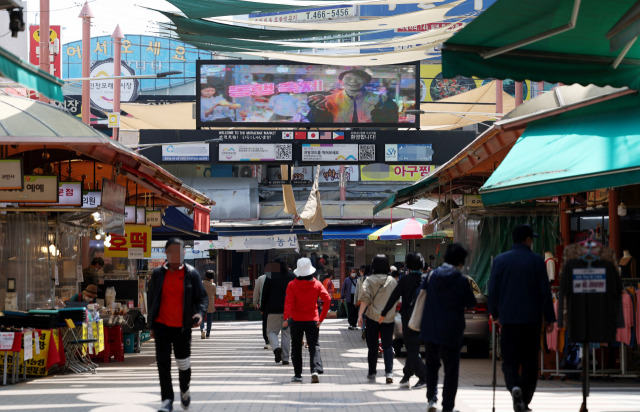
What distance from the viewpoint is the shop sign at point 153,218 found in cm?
2286

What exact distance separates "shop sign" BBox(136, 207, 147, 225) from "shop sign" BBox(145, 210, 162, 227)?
13cm

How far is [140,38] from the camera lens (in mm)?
62938

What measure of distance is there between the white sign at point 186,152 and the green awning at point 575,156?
16.3 metres

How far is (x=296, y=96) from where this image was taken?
2875cm

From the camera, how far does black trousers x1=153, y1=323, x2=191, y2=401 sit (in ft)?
33.4

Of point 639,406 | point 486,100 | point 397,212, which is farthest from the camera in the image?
point 397,212

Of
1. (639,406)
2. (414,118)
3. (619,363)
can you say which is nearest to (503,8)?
(639,406)

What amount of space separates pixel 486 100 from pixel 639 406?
91.0 feet

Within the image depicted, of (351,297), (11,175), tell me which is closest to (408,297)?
(11,175)

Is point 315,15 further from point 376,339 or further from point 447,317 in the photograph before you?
point 447,317

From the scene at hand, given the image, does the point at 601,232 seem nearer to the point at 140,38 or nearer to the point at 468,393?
the point at 468,393

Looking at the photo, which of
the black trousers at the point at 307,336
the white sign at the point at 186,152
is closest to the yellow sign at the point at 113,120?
the white sign at the point at 186,152

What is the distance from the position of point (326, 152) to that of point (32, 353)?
14.5 meters

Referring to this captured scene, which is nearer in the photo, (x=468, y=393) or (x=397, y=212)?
(x=468, y=393)
